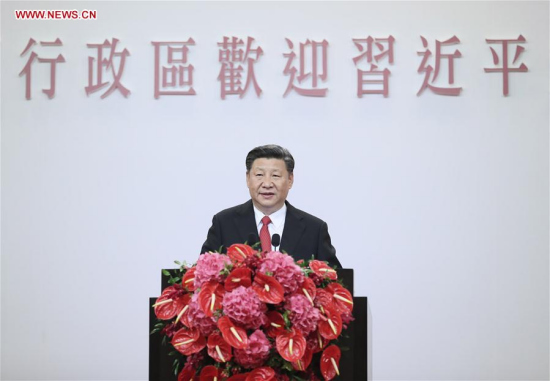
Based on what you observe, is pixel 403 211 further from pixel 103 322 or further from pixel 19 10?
pixel 19 10

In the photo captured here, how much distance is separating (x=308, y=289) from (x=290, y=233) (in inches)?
39.1

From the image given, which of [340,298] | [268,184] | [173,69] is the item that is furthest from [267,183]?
[173,69]

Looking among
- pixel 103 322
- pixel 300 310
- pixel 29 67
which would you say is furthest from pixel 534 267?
pixel 29 67

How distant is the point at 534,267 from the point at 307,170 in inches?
55.8

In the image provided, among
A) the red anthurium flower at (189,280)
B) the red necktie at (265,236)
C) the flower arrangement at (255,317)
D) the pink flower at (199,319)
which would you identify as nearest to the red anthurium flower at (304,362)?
the flower arrangement at (255,317)

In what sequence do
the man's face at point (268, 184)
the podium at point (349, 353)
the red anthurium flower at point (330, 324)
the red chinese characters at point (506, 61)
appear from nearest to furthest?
1. the red anthurium flower at point (330, 324)
2. the podium at point (349, 353)
3. the man's face at point (268, 184)
4. the red chinese characters at point (506, 61)

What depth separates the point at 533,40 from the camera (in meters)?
3.93

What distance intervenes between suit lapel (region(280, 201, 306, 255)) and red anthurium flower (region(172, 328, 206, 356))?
0.94m

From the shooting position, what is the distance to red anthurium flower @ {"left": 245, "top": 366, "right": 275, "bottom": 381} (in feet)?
5.28

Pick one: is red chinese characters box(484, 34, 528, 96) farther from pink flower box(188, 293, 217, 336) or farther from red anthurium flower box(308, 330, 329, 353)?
pink flower box(188, 293, 217, 336)

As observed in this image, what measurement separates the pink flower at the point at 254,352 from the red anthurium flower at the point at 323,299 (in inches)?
6.6

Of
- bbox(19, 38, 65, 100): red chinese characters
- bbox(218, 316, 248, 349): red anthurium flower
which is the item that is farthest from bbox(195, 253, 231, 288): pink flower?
bbox(19, 38, 65, 100): red chinese characters

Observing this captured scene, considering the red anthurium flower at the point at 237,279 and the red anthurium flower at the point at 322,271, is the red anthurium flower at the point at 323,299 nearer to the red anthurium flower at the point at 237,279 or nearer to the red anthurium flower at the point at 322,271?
the red anthurium flower at the point at 322,271

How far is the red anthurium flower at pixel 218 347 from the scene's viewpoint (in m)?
1.61
